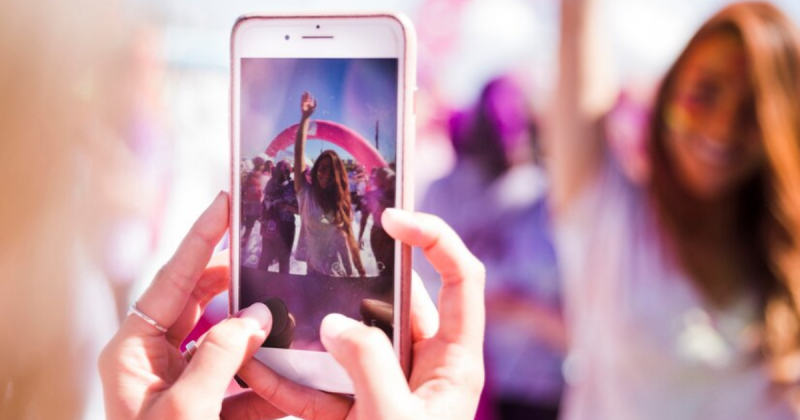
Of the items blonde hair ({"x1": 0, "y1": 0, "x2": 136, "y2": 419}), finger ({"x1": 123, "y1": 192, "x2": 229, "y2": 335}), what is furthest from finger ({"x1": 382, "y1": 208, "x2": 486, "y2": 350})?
blonde hair ({"x1": 0, "y1": 0, "x2": 136, "y2": 419})

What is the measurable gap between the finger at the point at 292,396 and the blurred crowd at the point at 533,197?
40cm

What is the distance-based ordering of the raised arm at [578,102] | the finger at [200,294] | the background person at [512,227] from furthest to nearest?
1. the background person at [512,227]
2. the raised arm at [578,102]
3. the finger at [200,294]

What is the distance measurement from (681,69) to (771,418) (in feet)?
1.43

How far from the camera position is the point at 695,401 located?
2.34 feet

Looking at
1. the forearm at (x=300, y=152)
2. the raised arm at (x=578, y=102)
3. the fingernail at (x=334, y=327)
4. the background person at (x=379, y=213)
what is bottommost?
the fingernail at (x=334, y=327)

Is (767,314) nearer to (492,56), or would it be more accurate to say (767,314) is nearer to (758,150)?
(758,150)

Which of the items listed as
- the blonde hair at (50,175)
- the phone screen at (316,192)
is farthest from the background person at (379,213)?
the blonde hair at (50,175)

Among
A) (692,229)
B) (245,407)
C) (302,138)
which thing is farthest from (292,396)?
(692,229)

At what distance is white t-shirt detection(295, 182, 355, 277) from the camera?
0.33 metres

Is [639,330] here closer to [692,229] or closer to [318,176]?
[692,229]

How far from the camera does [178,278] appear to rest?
1.06ft

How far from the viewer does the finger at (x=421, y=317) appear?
0.35 meters

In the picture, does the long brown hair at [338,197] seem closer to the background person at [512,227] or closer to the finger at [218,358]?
the finger at [218,358]

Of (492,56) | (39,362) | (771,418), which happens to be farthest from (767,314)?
(39,362)
